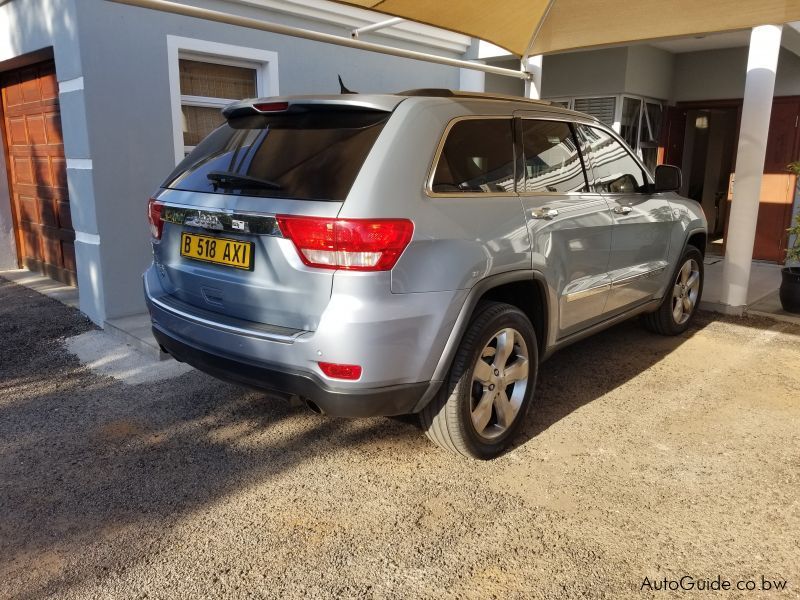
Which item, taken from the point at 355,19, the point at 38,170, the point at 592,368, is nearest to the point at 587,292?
the point at 592,368

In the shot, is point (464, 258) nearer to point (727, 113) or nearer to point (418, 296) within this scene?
point (418, 296)

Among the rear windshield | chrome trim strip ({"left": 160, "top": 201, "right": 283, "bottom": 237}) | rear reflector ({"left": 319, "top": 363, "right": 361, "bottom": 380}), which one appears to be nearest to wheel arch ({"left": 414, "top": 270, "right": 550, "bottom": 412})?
rear reflector ({"left": 319, "top": 363, "right": 361, "bottom": 380})

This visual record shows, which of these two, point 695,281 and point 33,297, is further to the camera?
point 33,297

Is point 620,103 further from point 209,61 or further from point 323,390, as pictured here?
point 323,390

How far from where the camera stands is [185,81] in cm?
609

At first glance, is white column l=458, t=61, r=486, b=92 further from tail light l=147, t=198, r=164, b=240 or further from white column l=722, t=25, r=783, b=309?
tail light l=147, t=198, r=164, b=240

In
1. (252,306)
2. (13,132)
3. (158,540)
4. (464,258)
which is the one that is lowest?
(158,540)

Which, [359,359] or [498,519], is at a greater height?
[359,359]

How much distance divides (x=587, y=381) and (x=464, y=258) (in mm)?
2047

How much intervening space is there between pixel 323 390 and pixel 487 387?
94 centimetres

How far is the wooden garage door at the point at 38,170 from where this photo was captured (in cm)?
657

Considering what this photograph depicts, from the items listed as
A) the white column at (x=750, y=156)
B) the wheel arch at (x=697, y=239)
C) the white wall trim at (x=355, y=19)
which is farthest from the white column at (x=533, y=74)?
the wheel arch at (x=697, y=239)

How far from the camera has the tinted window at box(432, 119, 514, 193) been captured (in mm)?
3020

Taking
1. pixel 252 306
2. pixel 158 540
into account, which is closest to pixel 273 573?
pixel 158 540
